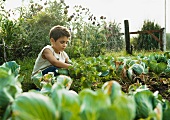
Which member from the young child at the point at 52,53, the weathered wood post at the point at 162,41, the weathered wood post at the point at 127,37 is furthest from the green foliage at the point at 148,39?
the young child at the point at 52,53

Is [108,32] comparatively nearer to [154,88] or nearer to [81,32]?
[81,32]

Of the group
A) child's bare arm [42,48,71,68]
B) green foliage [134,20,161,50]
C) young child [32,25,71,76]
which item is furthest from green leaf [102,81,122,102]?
Answer: green foliage [134,20,161,50]

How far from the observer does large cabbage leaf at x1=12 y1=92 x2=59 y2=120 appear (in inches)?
23.1

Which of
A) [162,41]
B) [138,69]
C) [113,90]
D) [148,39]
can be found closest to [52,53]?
[138,69]

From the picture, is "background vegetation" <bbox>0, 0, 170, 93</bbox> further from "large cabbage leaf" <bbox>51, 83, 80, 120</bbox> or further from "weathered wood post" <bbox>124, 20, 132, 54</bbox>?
"large cabbage leaf" <bbox>51, 83, 80, 120</bbox>

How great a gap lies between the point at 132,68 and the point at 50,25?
18.9 ft

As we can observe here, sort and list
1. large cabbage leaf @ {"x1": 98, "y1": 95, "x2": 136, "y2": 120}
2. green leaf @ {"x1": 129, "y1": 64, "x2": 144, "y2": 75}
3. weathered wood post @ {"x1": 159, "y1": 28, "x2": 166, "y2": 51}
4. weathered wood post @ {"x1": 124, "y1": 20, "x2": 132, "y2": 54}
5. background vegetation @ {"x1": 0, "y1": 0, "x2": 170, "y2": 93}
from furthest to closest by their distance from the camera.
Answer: weathered wood post @ {"x1": 159, "y1": 28, "x2": 166, "y2": 51}, weathered wood post @ {"x1": 124, "y1": 20, "x2": 132, "y2": 54}, background vegetation @ {"x1": 0, "y1": 0, "x2": 170, "y2": 93}, green leaf @ {"x1": 129, "y1": 64, "x2": 144, "y2": 75}, large cabbage leaf @ {"x1": 98, "y1": 95, "x2": 136, "y2": 120}

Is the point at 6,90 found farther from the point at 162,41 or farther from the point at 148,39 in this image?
the point at 148,39

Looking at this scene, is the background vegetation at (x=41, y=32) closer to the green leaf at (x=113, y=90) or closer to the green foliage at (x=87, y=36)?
the green foliage at (x=87, y=36)

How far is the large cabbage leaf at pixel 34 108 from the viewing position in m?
0.59

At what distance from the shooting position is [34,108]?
591mm

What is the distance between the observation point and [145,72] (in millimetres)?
3105

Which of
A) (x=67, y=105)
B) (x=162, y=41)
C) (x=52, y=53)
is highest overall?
(x=67, y=105)

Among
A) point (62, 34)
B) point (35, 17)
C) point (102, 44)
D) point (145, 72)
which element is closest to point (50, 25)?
point (35, 17)
